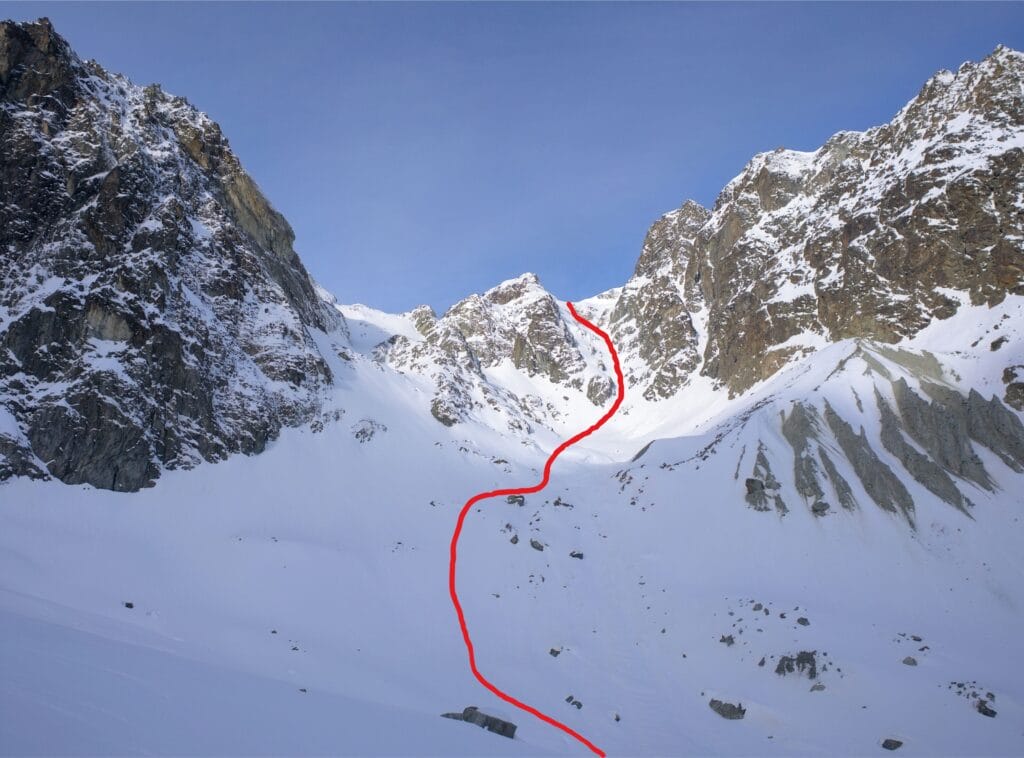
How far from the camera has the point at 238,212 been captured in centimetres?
7125

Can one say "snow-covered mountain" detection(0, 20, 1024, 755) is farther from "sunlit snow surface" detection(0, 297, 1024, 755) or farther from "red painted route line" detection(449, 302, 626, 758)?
"red painted route line" detection(449, 302, 626, 758)

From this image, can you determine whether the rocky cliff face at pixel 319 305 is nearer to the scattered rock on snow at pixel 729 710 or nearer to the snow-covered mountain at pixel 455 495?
the snow-covered mountain at pixel 455 495

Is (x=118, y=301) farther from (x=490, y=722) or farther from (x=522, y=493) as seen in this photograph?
(x=490, y=722)

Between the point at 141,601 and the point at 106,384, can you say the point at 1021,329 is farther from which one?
the point at 106,384

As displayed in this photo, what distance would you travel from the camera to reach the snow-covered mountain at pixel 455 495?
19.9 metres

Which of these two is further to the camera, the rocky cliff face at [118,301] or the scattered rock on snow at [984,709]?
the rocky cliff face at [118,301]

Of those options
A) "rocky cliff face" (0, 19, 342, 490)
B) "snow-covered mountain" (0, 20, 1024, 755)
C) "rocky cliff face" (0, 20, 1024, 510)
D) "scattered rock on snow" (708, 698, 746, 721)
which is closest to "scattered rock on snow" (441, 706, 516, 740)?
"snow-covered mountain" (0, 20, 1024, 755)

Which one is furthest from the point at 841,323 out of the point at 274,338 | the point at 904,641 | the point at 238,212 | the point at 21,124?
the point at 21,124

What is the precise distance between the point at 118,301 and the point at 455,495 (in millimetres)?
29941

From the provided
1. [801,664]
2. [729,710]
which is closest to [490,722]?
[729,710]

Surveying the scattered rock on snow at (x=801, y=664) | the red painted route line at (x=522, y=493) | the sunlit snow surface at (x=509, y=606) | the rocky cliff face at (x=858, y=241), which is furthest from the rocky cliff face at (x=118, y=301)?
the rocky cliff face at (x=858, y=241)

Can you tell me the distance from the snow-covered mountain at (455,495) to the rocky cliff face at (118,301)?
0.77 ft

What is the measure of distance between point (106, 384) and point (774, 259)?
8553 cm

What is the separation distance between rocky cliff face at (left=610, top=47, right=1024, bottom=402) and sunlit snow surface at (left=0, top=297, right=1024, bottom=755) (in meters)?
9.69
